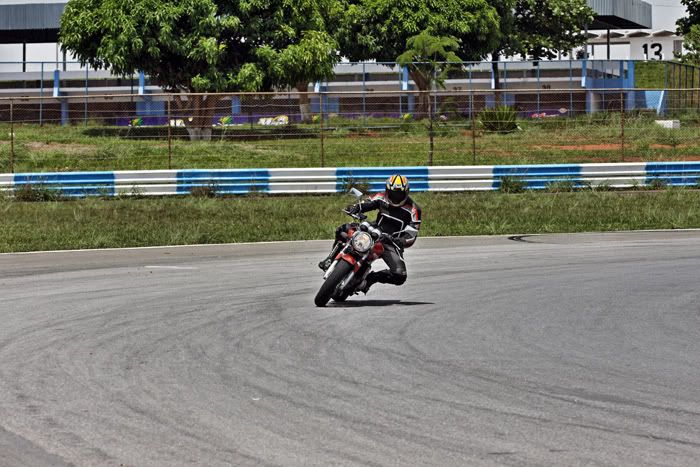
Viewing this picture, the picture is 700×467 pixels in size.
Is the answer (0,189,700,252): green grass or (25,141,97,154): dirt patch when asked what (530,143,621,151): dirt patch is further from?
(25,141,97,154): dirt patch

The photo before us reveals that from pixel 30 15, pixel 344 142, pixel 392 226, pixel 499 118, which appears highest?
pixel 30 15

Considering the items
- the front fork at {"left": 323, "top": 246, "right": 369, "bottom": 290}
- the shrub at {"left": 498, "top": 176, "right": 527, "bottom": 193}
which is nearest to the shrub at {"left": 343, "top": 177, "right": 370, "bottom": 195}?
the shrub at {"left": 498, "top": 176, "right": 527, "bottom": 193}

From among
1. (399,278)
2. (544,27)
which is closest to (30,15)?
(544,27)

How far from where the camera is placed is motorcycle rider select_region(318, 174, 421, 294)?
456 inches

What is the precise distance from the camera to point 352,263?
36.3 feet

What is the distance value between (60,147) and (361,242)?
2284cm

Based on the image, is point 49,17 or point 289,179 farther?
point 49,17

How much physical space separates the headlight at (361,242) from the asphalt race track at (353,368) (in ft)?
1.87

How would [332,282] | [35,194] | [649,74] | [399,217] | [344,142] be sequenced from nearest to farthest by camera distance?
[332,282]
[399,217]
[35,194]
[344,142]
[649,74]

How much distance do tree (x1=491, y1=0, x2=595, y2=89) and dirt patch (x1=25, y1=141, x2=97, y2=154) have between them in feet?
93.2

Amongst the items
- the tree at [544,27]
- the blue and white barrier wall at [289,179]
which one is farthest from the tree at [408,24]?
the blue and white barrier wall at [289,179]

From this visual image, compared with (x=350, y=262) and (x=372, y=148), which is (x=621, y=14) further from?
(x=350, y=262)

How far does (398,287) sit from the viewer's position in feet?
41.8

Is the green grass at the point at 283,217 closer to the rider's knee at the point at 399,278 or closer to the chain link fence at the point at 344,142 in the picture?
the chain link fence at the point at 344,142
